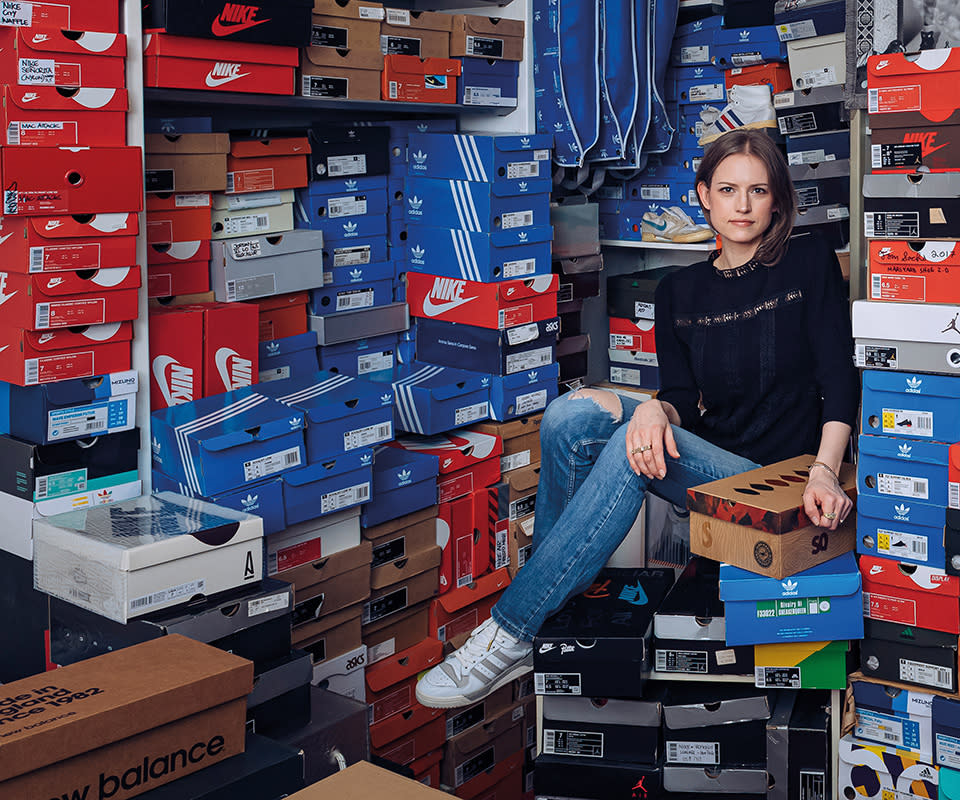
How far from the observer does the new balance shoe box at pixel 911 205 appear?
6.49ft

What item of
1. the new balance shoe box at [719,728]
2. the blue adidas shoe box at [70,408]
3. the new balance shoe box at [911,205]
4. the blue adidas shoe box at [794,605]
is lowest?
the new balance shoe box at [719,728]

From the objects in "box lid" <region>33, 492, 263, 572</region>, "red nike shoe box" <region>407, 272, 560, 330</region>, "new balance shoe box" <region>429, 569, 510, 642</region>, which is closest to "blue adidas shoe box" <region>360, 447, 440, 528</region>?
"new balance shoe box" <region>429, 569, 510, 642</region>

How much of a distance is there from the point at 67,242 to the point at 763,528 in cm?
136

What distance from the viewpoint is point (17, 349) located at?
2107 mm

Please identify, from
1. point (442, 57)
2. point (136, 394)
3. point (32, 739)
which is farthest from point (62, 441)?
point (442, 57)

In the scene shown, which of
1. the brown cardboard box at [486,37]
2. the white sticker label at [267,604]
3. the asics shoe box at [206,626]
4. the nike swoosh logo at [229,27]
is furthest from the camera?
the brown cardboard box at [486,37]

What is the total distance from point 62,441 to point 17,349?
0.19 metres

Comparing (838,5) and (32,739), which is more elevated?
(838,5)

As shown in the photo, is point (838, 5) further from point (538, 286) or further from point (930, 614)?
point (930, 614)

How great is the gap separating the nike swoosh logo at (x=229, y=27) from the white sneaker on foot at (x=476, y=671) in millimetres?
1333

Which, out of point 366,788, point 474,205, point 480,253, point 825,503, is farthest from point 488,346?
point 366,788

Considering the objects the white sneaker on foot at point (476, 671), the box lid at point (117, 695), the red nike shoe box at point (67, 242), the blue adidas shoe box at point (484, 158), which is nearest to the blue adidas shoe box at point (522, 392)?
the blue adidas shoe box at point (484, 158)

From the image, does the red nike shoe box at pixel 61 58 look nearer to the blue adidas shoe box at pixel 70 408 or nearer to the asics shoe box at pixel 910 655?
the blue adidas shoe box at pixel 70 408

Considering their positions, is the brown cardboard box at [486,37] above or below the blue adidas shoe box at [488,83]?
above
